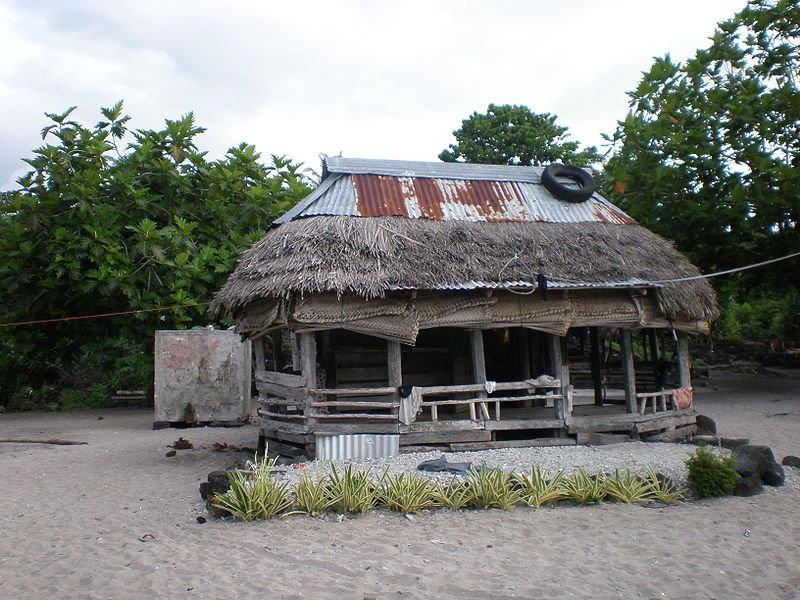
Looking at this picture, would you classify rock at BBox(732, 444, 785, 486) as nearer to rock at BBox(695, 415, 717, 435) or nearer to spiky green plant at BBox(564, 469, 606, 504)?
spiky green plant at BBox(564, 469, 606, 504)

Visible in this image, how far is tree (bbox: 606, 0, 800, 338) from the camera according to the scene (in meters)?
16.7

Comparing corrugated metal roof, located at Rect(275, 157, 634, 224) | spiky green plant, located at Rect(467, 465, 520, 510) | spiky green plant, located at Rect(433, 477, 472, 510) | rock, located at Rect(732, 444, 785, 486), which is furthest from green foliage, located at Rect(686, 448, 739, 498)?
corrugated metal roof, located at Rect(275, 157, 634, 224)

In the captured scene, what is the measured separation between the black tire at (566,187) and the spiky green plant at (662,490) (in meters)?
6.70

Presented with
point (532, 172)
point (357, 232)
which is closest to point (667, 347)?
point (532, 172)

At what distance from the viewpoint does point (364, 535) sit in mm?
7125

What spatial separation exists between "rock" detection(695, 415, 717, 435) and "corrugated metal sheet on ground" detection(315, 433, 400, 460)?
600cm

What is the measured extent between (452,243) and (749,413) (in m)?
9.22

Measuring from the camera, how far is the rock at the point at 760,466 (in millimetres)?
8758

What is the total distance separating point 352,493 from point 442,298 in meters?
3.99

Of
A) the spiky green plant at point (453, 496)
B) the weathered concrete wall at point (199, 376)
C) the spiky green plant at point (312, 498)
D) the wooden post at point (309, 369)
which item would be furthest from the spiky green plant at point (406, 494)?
the weathered concrete wall at point (199, 376)

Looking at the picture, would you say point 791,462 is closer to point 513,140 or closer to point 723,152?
point 723,152

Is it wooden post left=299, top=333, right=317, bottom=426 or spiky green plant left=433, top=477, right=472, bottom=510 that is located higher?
wooden post left=299, top=333, right=317, bottom=426

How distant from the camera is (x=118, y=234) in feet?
57.4

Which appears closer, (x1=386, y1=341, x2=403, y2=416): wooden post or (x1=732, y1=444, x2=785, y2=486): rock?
(x1=732, y1=444, x2=785, y2=486): rock
